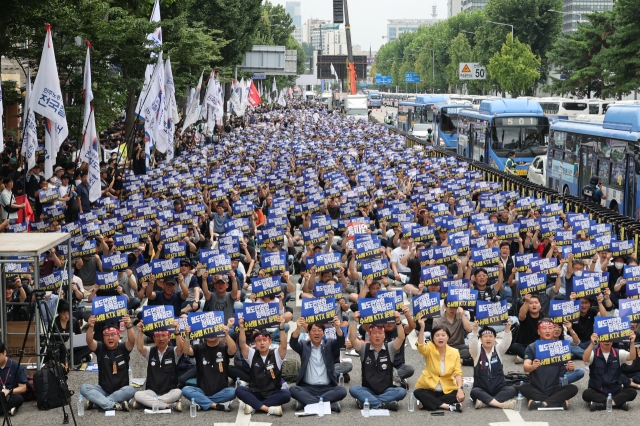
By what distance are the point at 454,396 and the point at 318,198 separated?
13490 millimetres

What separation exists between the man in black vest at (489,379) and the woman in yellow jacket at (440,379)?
345mm

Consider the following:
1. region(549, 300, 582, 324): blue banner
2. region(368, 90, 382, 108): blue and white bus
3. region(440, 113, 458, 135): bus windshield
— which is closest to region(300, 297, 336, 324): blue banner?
region(549, 300, 582, 324): blue banner

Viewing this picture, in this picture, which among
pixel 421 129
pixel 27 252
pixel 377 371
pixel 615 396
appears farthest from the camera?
pixel 421 129

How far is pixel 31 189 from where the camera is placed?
27.0 m

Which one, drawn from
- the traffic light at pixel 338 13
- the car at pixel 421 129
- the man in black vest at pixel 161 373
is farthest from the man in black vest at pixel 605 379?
the traffic light at pixel 338 13

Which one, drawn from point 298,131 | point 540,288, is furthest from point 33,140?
point 298,131

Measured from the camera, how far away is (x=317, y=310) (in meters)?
13.6

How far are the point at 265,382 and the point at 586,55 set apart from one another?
6468 cm

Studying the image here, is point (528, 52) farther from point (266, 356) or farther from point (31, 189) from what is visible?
point (266, 356)

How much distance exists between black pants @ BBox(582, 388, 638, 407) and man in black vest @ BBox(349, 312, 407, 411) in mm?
2296

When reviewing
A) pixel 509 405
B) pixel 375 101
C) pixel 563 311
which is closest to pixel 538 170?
pixel 563 311

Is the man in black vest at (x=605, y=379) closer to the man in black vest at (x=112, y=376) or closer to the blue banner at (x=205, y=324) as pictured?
the blue banner at (x=205, y=324)

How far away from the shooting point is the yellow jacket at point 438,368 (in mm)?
12867

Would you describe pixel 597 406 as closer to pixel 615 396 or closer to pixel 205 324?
pixel 615 396
